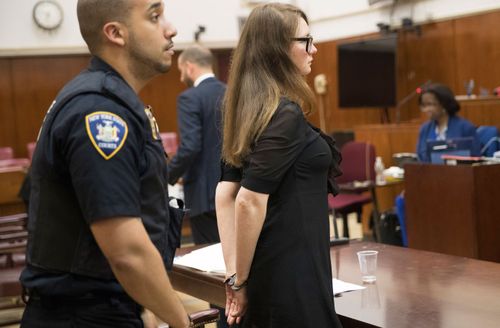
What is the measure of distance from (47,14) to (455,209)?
7.40 meters

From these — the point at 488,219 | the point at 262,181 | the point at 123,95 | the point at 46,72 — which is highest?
the point at 46,72

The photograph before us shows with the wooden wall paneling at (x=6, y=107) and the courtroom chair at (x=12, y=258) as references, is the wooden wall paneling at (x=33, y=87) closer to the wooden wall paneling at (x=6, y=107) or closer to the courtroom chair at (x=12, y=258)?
the wooden wall paneling at (x=6, y=107)

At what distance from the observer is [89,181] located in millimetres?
1448

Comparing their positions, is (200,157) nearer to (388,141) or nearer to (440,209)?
(440,209)

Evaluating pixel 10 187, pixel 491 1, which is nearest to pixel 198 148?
pixel 10 187

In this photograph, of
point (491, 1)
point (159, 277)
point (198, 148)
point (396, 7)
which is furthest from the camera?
point (396, 7)

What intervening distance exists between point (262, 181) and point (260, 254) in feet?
0.72

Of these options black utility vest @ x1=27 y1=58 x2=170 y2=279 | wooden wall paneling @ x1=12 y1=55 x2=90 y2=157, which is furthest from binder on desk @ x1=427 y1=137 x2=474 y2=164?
wooden wall paneling @ x1=12 y1=55 x2=90 y2=157

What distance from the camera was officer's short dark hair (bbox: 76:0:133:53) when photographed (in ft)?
5.15

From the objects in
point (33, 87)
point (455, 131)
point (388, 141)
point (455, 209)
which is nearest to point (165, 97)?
point (33, 87)

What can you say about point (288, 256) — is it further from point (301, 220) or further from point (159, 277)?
point (159, 277)

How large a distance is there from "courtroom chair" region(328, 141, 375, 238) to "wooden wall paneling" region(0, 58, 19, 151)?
5.85 meters

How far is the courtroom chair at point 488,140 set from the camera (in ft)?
18.7

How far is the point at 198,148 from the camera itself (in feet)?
Result: 13.7
